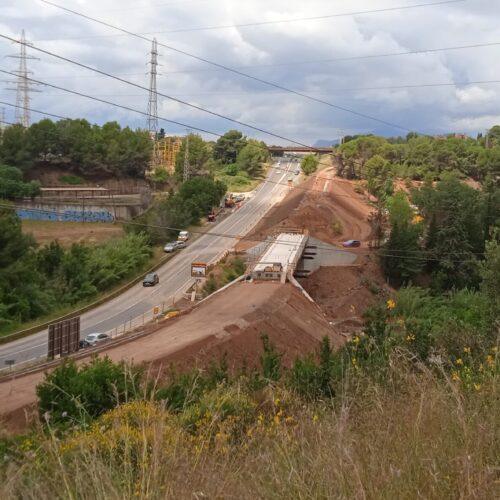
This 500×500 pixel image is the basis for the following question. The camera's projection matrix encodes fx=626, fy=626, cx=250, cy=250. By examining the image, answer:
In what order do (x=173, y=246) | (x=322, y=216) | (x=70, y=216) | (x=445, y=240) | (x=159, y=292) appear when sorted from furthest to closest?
(x=322, y=216)
(x=70, y=216)
(x=173, y=246)
(x=445, y=240)
(x=159, y=292)

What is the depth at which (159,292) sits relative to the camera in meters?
41.1

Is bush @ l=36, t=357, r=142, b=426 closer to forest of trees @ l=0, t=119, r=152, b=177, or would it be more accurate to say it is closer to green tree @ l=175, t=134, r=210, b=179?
forest of trees @ l=0, t=119, r=152, b=177

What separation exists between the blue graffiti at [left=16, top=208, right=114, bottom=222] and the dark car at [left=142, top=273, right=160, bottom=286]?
56.2 ft

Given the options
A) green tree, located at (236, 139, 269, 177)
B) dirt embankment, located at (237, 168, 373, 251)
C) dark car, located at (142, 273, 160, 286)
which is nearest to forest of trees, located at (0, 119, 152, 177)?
green tree, located at (236, 139, 269, 177)

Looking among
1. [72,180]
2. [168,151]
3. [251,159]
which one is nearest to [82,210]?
[72,180]

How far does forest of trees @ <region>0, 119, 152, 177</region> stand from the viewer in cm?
7019

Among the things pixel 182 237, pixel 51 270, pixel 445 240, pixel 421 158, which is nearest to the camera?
pixel 51 270

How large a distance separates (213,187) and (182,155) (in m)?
19.0

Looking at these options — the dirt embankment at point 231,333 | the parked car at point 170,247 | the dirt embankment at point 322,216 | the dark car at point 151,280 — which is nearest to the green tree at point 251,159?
the dirt embankment at point 322,216

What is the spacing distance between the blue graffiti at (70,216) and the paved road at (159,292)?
37.0 feet

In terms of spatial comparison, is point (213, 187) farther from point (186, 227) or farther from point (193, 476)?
point (193, 476)

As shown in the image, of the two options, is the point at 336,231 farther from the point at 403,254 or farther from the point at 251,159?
the point at 251,159

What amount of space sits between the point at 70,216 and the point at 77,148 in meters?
17.1

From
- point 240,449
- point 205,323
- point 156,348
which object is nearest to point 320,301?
Answer: point 205,323
